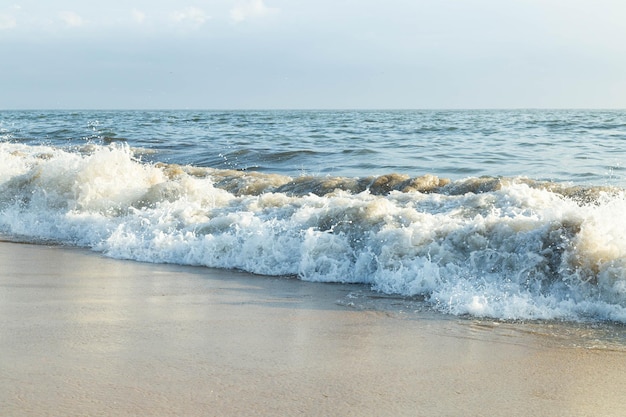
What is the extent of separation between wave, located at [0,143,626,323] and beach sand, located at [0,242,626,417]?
0.62 meters

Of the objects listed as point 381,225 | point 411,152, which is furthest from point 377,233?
point 411,152

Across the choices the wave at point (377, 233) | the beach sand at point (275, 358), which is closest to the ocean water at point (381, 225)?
the wave at point (377, 233)

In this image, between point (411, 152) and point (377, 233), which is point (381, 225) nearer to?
point (377, 233)

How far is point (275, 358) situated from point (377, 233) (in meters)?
3.12

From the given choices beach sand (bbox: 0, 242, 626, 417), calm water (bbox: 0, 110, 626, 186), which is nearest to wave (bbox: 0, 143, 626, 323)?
beach sand (bbox: 0, 242, 626, 417)

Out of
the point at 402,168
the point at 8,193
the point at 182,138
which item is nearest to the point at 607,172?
the point at 402,168

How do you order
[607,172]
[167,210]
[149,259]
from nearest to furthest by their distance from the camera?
1. [149,259]
2. [167,210]
3. [607,172]

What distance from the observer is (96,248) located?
781 cm

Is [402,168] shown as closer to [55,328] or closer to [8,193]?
[8,193]

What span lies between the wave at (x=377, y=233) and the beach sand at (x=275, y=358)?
2.04 ft

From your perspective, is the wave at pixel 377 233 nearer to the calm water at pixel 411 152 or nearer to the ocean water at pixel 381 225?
the ocean water at pixel 381 225

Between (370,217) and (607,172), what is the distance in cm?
798

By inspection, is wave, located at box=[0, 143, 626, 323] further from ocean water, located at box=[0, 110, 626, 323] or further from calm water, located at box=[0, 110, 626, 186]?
calm water, located at box=[0, 110, 626, 186]

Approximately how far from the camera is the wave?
5.45m
